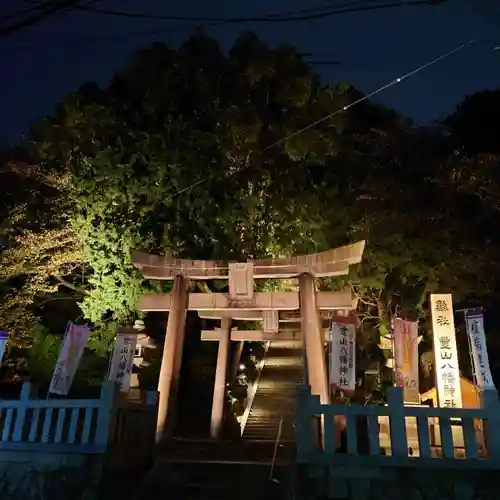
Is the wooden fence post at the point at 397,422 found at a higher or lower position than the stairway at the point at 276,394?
lower

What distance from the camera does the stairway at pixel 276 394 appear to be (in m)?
15.6

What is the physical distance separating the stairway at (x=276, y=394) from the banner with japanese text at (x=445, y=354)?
3.38 m

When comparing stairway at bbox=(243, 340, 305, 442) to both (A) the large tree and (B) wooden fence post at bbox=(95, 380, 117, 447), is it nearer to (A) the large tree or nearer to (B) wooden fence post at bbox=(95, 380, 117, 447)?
(A) the large tree

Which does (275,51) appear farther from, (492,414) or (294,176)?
(492,414)

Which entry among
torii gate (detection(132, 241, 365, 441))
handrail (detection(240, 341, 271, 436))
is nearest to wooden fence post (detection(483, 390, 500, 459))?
torii gate (detection(132, 241, 365, 441))

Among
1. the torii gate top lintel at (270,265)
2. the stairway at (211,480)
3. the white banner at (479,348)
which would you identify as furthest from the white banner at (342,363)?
the white banner at (479,348)

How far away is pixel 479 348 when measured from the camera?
472 inches

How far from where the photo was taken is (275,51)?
15.5 metres

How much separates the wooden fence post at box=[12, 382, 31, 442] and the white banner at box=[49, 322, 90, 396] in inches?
59.4

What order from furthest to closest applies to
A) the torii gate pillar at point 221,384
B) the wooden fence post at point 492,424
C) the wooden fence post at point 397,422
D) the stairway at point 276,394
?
1. the stairway at point 276,394
2. the torii gate pillar at point 221,384
3. the wooden fence post at point 397,422
4. the wooden fence post at point 492,424

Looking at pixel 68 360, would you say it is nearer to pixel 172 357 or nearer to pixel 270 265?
pixel 172 357

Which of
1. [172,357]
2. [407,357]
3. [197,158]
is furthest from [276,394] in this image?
[197,158]

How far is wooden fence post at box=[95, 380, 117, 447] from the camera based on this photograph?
363 inches

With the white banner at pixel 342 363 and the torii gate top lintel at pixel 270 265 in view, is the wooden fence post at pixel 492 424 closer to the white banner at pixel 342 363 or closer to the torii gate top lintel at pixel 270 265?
the white banner at pixel 342 363
